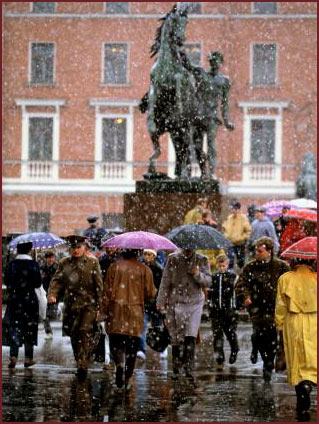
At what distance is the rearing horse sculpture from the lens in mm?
20547

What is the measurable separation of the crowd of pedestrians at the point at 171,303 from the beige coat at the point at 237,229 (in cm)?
704

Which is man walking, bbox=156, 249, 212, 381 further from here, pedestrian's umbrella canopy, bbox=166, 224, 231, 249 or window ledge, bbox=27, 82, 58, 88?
window ledge, bbox=27, 82, 58, 88

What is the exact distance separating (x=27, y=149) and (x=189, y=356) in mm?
34665

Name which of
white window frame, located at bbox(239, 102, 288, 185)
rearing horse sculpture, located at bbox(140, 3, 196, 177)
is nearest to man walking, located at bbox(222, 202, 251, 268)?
rearing horse sculpture, located at bbox(140, 3, 196, 177)

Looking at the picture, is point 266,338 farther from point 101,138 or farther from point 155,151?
point 101,138

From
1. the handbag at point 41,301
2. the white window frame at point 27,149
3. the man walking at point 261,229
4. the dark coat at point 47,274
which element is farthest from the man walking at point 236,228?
the white window frame at point 27,149

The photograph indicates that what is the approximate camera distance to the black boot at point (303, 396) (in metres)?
9.84

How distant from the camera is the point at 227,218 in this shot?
22.0 meters

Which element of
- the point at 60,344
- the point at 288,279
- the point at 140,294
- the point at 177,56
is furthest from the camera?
the point at 177,56

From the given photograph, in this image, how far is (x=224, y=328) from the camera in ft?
45.5

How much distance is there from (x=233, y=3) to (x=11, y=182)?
1171 cm

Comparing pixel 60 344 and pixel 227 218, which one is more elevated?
pixel 227 218

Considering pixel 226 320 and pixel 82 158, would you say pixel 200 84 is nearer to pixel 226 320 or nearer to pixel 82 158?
pixel 226 320

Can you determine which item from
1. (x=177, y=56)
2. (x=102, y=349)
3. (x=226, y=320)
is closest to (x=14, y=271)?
(x=102, y=349)
